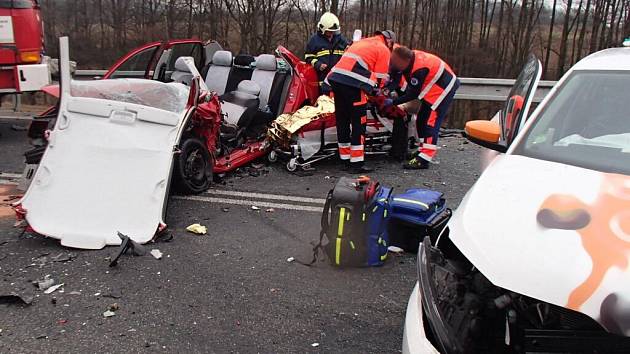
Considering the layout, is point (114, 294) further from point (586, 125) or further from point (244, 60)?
point (244, 60)

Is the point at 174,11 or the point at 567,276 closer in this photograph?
the point at 567,276

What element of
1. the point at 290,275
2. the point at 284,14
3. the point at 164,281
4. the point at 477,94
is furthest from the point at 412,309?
the point at 284,14

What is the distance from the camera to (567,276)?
5.77 ft

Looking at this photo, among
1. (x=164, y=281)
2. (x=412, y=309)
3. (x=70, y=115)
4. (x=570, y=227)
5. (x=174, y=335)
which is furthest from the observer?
(x=70, y=115)

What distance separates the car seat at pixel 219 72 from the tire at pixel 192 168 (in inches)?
82.0

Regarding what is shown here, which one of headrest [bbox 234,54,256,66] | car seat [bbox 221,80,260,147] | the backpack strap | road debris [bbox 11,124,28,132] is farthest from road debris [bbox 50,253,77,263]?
road debris [bbox 11,124,28,132]

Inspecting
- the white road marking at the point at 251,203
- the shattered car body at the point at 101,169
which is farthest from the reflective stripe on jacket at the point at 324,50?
the shattered car body at the point at 101,169

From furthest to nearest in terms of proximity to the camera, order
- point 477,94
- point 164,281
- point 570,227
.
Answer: point 477,94
point 164,281
point 570,227

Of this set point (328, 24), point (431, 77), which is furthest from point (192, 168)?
point (431, 77)

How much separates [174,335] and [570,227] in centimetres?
217

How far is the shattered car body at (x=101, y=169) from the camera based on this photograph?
4.12 metres

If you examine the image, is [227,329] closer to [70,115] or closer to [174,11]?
[70,115]

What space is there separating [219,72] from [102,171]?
11.8ft

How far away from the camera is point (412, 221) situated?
161 inches
